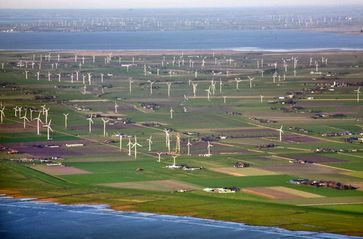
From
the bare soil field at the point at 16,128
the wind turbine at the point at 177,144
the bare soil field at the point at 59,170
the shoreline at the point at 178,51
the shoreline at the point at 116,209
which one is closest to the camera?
the shoreline at the point at 116,209

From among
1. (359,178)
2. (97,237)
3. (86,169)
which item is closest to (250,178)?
(359,178)

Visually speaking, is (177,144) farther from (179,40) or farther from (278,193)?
(179,40)

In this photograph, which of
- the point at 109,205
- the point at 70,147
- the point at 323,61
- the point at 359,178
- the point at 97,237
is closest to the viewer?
the point at 97,237

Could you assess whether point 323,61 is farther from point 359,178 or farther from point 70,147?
point 359,178

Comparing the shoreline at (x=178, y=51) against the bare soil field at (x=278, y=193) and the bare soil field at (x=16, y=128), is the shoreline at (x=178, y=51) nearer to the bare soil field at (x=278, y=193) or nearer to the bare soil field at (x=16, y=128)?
the bare soil field at (x=16, y=128)

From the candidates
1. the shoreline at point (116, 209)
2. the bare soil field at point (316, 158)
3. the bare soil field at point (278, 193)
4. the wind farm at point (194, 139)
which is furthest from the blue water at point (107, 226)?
the bare soil field at point (316, 158)

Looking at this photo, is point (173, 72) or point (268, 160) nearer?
point (268, 160)
